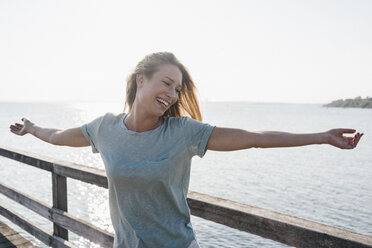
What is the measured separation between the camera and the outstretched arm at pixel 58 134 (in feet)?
7.64

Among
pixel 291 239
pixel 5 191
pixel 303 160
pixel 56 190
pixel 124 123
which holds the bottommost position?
pixel 303 160

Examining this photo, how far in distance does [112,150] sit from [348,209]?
1543 cm

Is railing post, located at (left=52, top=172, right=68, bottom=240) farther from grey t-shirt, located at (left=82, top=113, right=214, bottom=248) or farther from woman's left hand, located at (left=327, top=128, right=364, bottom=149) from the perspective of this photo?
woman's left hand, located at (left=327, top=128, right=364, bottom=149)

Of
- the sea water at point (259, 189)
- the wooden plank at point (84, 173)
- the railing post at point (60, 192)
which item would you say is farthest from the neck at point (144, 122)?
the sea water at point (259, 189)

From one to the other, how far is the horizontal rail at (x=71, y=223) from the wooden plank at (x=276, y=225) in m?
0.95

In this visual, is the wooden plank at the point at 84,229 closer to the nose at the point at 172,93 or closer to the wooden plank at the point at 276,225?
the wooden plank at the point at 276,225

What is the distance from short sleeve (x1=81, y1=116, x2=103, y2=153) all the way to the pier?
0.46 meters

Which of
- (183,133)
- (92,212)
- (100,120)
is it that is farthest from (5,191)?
(92,212)

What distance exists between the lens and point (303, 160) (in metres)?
28.1

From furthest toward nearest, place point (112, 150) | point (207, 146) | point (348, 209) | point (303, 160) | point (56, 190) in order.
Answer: point (303, 160)
point (348, 209)
point (56, 190)
point (112, 150)
point (207, 146)

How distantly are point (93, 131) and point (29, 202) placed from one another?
2052 mm

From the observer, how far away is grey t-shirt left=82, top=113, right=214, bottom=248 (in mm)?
1782

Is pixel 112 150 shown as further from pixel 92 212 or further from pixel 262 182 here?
pixel 262 182

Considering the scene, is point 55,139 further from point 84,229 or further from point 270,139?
point 270,139
